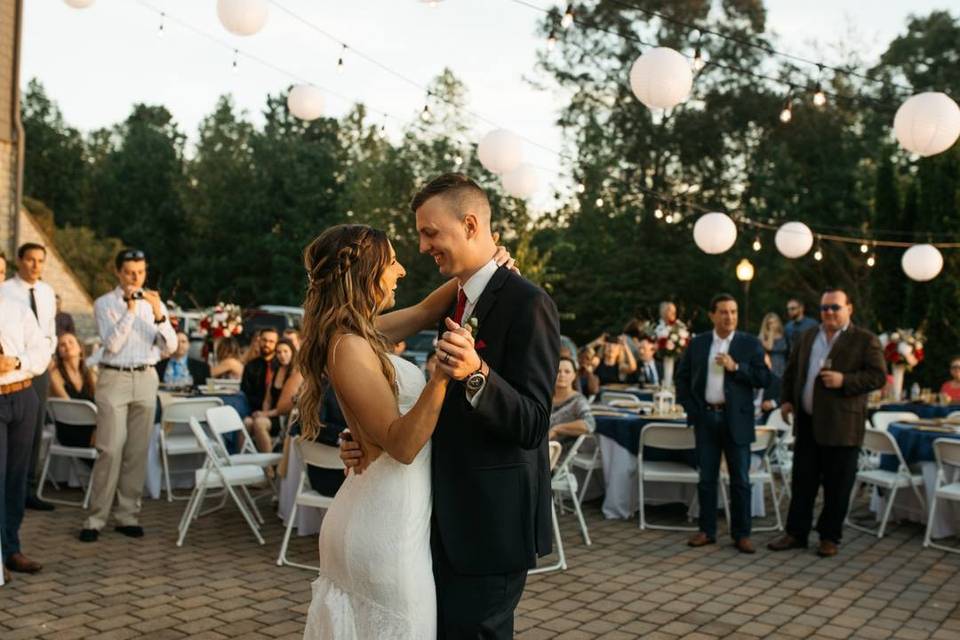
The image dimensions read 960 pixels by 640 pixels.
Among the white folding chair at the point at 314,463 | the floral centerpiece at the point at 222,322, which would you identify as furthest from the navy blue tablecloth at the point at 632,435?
the floral centerpiece at the point at 222,322

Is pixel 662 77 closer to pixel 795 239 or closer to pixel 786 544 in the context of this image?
pixel 786 544

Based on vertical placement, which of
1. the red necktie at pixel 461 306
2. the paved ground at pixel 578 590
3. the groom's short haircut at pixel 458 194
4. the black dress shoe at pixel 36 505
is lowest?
the paved ground at pixel 578 590

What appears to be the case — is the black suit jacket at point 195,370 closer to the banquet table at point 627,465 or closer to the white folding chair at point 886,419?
the banquet table at point 627,465

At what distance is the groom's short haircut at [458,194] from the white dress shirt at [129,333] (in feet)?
15.0

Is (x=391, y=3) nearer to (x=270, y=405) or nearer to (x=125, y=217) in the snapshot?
(x=270, y=405)

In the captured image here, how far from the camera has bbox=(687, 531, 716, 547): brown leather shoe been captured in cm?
674

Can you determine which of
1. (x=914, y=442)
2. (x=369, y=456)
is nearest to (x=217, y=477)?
(x=369, y=456)

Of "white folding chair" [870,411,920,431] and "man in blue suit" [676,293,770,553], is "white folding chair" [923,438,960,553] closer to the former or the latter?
"white folding chair" [870,411,920,431]

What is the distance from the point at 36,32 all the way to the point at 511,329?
1702 centimetres

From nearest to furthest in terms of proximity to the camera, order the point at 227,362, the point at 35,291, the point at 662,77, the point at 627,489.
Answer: the point at 35,291 < the point at 662,77 < the point at 627,489 < the point at 227,362

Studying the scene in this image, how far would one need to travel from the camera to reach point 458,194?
86.8 inches

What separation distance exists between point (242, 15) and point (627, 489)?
4944 millimetres

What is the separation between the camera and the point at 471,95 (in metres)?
26.3

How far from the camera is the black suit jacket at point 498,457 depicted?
2.12 metres
